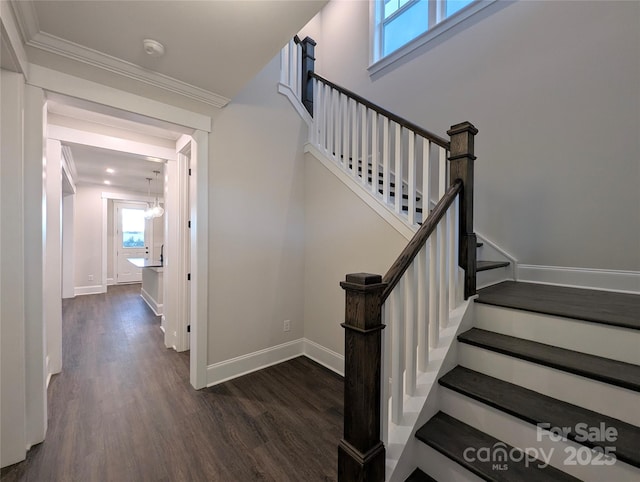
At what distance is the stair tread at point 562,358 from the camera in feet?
3.51

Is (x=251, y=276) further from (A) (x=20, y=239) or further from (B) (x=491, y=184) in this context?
→ (B) (x=491, y=184)

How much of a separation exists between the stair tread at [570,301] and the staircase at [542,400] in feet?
0.04

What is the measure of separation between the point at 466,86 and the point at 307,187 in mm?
1980

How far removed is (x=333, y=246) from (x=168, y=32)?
2011 mm

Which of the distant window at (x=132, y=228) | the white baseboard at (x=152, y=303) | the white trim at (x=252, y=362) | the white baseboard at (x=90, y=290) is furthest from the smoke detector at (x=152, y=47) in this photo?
the distant window at (x=132, y=228)

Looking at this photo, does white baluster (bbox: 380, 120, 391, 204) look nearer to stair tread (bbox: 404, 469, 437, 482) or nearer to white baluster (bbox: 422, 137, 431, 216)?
white baluster (bbox: 422, 137, 431, 216)

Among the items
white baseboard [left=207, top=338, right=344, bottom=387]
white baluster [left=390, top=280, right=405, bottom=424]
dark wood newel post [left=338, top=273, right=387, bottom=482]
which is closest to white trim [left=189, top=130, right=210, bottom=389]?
white baseboard [left=207, top=338, right=344, bottom=387]

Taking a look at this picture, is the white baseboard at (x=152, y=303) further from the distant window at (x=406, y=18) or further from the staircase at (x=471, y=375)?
the distant window at (x=406, y=18)

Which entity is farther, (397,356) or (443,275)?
(443,275)

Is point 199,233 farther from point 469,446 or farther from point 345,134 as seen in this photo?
point 469,446

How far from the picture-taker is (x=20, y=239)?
60.8 inches

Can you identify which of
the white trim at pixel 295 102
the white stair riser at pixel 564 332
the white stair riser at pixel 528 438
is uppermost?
the white trim at pixel 295 102

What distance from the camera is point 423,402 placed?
4.17 ft

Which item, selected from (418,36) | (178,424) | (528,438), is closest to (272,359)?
(178,424)
